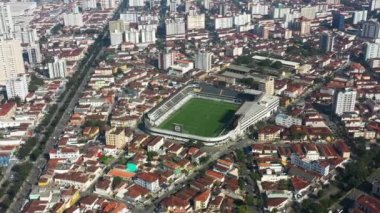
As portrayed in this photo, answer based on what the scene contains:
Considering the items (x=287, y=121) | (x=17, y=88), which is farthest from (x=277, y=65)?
(x=17, y=88)

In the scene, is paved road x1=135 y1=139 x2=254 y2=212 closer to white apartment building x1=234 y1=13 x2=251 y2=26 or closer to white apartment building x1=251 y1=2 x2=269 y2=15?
white apartment building x1=234 y1=13 x2=251 y2=26

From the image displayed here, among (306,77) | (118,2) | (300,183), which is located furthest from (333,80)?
(118,2)

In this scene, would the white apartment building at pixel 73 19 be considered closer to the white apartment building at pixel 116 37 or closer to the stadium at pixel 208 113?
the white apartment building at pixel 116 37

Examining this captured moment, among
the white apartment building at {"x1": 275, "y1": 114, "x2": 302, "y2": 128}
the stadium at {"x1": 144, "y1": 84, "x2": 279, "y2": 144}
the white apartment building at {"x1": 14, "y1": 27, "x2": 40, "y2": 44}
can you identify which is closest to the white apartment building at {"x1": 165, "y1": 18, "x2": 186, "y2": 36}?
the white apartment building at {"x1": 14, "y1": 27, "x2": 40, "y2": 44}

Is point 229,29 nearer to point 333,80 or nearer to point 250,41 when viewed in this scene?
point 250,41

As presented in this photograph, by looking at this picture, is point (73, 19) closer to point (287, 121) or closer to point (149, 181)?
point (287, 121)
